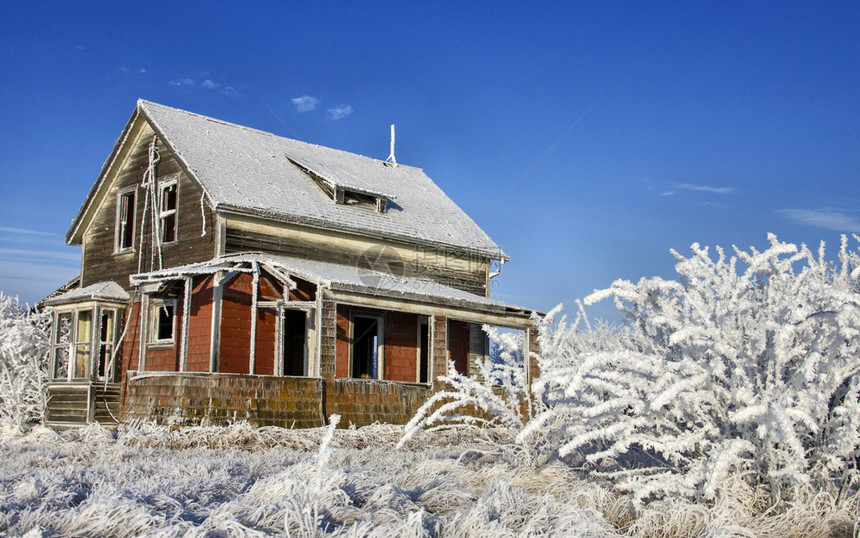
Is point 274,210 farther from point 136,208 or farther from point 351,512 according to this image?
point 351,512

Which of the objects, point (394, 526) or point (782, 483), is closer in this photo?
point (394, 526)

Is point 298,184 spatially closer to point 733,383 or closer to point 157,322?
point 157,322

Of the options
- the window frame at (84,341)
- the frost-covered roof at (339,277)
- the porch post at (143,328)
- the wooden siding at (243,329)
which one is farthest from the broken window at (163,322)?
the wooden siding at (243,329)

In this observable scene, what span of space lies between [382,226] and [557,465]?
13.2 metres

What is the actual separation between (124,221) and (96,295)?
2.59 metres

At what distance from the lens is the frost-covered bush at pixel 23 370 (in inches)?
656

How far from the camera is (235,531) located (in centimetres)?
431

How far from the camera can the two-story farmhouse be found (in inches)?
545

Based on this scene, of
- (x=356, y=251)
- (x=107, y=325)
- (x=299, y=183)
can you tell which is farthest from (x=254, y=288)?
(x=107, y=325)

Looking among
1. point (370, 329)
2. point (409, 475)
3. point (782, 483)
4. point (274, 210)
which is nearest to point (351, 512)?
point (409, 475)

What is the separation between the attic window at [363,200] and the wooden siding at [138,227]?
3803 millimetres

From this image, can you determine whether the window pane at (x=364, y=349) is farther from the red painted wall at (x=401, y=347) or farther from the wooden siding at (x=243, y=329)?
the wooden siding at (x=243, y=329)

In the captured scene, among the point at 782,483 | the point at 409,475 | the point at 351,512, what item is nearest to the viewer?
the point at 351,512

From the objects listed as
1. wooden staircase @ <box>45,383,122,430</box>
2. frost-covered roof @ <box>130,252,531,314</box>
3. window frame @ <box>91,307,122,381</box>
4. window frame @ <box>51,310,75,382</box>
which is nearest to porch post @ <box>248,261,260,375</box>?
frost-covered roof @ <box>130,252,531,314</box>
